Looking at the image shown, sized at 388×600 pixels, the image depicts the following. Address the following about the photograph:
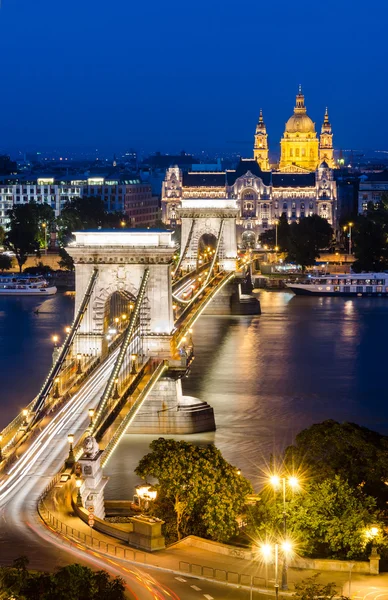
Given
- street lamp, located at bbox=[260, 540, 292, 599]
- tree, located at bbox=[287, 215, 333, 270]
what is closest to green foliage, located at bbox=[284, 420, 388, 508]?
street lamp, located at bbox=[260, 540, 292, 599]

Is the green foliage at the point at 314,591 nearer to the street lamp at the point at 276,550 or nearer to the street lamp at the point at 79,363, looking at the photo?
the street lamp at the point at 276,550

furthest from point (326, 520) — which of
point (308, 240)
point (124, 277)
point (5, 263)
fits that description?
point (308, 240)

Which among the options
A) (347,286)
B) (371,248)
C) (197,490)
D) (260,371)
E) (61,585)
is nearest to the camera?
(61,585)

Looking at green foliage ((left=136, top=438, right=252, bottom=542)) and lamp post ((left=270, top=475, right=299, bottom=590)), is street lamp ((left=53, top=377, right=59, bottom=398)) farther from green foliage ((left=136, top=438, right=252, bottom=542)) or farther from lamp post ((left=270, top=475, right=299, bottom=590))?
lamp post ((left=270, top=475, right=299, bottom=590))

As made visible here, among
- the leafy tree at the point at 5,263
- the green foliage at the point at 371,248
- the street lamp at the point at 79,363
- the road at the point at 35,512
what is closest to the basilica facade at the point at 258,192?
the green foliage at the point at 371,248

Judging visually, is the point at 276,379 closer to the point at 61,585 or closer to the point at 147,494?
the point at 147,494
